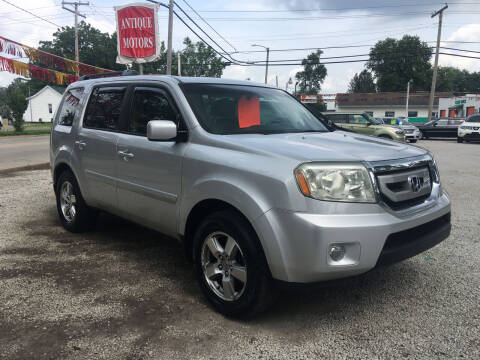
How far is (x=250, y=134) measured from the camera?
10.9ft

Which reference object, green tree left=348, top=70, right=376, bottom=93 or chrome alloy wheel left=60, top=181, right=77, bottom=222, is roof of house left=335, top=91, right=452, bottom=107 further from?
chrome alloy wheel left=60, top=181, right=77, bottom=222

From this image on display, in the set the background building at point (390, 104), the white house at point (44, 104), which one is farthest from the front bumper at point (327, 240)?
the white house at point (44, 104)

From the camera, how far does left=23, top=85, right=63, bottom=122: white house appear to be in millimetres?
65938

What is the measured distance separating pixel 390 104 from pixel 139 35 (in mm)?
47663

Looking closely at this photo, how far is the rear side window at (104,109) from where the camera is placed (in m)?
4.15

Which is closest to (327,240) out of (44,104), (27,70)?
(27,70)

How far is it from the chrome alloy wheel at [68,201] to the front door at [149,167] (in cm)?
118

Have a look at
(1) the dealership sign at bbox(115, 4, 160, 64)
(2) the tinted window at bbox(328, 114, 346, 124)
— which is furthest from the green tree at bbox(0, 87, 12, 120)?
(2) the tinted window at bbox(328, 114, 346, 124)

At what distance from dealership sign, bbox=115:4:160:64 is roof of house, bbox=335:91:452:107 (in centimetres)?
4445

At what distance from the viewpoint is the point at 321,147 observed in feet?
9.48

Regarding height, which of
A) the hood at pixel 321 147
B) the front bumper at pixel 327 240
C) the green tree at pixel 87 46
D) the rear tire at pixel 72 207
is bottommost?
the rear tire at pixel 72 207

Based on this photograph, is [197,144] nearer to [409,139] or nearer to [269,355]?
[269,355]

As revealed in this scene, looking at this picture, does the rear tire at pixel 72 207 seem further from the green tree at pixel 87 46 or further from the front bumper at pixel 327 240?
the green tree at pixel 87 46

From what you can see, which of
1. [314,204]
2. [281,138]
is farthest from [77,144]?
[314,204]
